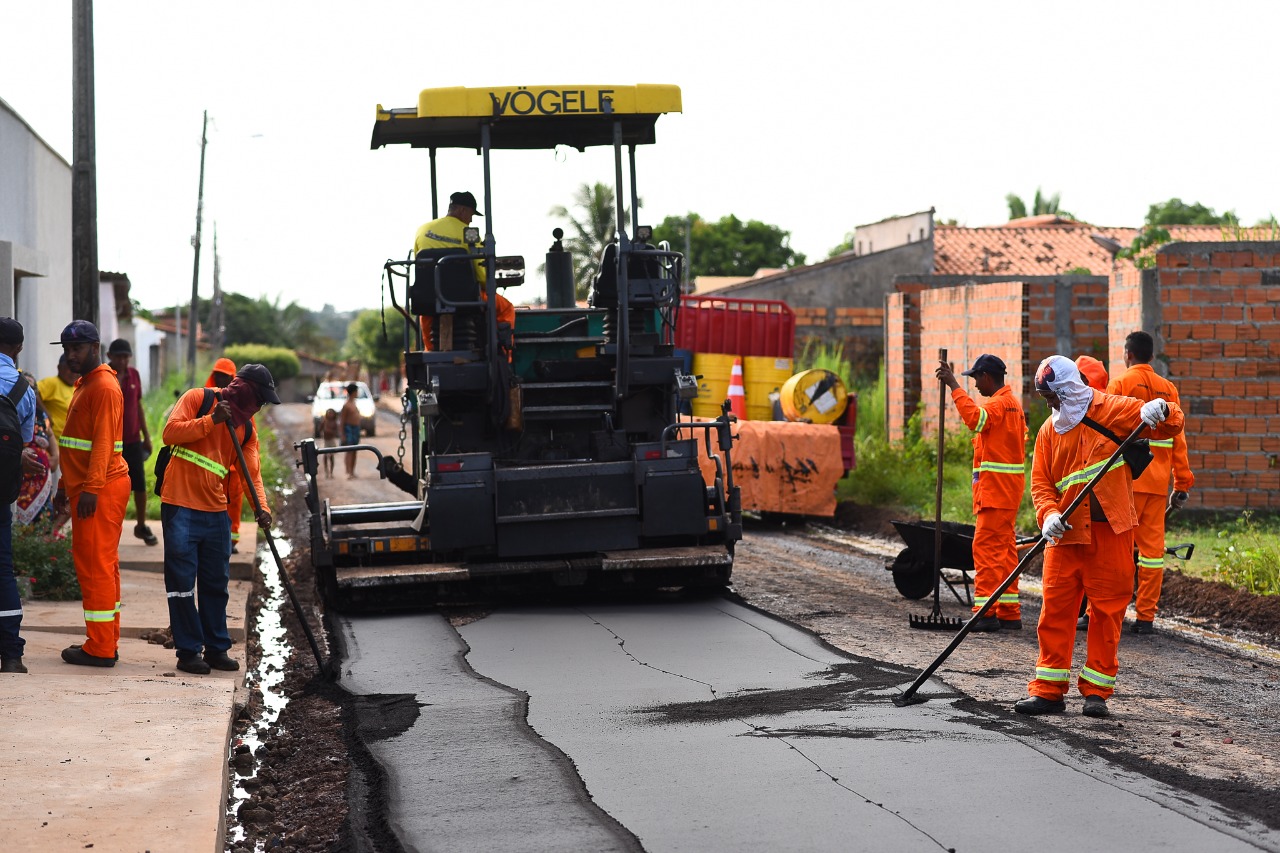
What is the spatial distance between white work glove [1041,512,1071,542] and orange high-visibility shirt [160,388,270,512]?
433 cm

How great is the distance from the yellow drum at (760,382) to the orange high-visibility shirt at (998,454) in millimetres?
8785

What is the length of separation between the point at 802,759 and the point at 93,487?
407cm

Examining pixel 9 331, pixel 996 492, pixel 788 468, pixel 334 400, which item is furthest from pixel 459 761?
pixel 334 400

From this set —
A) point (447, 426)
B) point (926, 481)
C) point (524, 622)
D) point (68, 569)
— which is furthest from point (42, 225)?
point (926, 481)

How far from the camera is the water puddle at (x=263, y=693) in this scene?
19.7ft

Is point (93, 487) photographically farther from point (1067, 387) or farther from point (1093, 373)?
point (1093, 373)

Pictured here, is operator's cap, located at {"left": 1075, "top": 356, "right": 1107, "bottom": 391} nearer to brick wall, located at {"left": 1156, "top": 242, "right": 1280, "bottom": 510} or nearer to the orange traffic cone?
brick wall, located at {"left": 1156, "top": 242, "right": 1280, "bottom": 510}

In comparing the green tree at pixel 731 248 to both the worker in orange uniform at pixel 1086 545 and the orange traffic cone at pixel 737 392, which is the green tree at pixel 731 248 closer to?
the orange traffic cone at pixel 737 392

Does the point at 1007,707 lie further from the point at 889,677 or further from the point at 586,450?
the point at 586,450

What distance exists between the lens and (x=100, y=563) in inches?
305

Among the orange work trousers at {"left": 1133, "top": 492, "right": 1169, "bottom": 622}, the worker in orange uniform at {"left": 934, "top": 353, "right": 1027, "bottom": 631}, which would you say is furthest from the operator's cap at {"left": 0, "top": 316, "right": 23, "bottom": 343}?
the orange work trousers at {"left": 1133, "top": 492, "right": 1169, "bottom": 622}

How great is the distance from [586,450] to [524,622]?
5.55 ft

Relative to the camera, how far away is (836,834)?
15.9 ft

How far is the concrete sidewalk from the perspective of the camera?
4.89m
